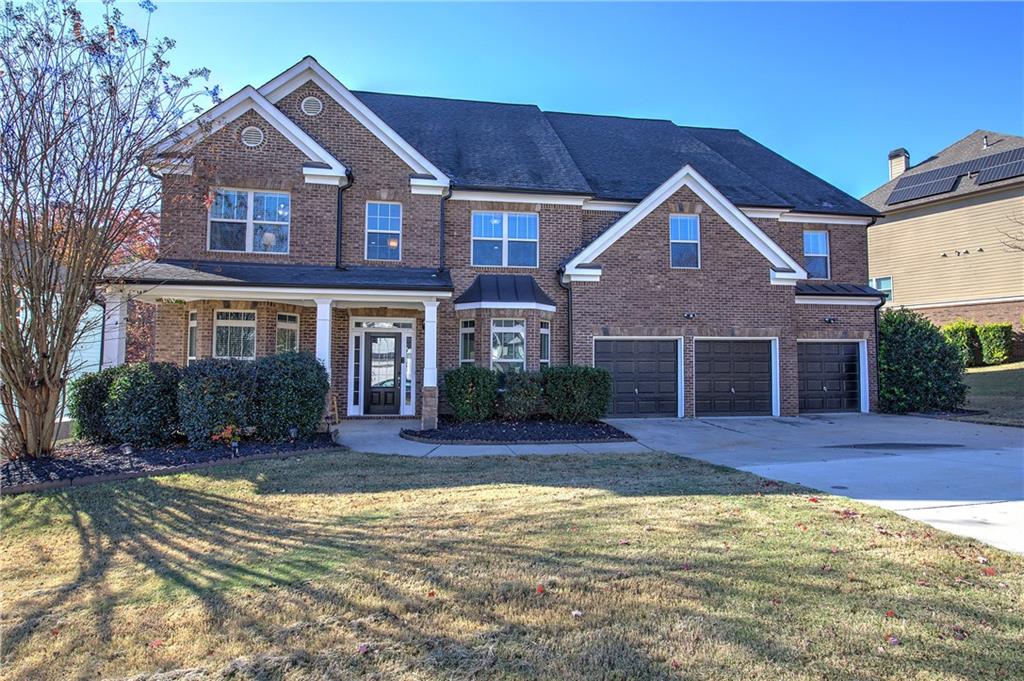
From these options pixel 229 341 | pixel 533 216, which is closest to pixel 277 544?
pixel 229 341

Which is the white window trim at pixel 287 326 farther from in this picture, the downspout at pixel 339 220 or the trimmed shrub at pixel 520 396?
the trimmed shrub at pixel 520 396

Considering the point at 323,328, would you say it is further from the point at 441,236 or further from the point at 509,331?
the point at 509,331

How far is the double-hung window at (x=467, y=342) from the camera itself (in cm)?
1461

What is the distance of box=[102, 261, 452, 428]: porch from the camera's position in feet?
38.9

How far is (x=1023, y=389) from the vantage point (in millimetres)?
18531

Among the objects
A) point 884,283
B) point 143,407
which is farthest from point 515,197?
point 884,283

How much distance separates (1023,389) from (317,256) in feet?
75.4

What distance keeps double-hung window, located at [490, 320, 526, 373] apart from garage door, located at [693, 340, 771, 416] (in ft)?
16.2

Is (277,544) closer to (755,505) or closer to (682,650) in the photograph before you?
(682,650)

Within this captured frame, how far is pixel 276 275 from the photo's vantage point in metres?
12.6

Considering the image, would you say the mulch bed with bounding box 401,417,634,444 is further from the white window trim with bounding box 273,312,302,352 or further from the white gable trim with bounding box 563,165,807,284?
the white gable trim with bounding box 563,165,807,284

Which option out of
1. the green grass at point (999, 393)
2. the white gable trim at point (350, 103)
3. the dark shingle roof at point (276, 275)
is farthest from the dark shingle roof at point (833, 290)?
the white gable trim at point (350, 103)

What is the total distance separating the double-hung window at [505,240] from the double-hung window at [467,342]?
177 centimetres

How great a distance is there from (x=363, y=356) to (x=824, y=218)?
15211 millimetres
